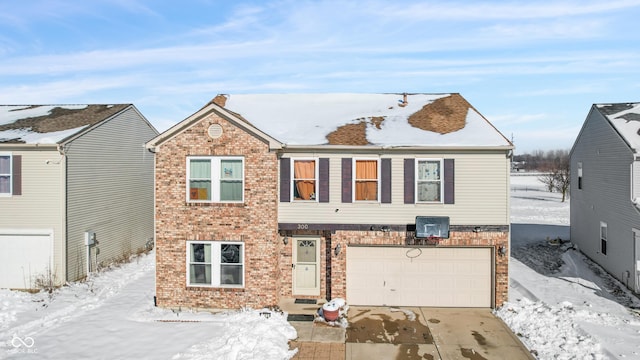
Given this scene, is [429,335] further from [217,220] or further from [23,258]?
[23,258]

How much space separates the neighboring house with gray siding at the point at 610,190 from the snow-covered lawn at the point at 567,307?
0.82 m

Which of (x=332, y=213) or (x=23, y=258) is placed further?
(x=23, y=258)

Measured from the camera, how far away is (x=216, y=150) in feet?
43.8

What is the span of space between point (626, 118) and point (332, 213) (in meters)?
13.0

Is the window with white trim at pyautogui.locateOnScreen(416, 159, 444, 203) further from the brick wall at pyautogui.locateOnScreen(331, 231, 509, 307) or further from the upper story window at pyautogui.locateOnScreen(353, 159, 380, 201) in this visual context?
the upper story window at pyautogui.locateOnScreen(353, 159, 380, 201)

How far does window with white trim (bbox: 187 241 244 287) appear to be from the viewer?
43.9 ft

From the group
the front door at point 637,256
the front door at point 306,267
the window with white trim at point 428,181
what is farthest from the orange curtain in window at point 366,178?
the front door at point 637,256

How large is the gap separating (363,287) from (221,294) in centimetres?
467

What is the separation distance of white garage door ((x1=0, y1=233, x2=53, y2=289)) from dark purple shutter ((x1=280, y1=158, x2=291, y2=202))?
921 centimetres

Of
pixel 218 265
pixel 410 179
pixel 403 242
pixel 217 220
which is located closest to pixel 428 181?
pixel 410 179

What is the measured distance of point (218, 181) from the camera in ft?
44.1

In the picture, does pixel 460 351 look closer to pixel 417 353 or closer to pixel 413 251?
pixel 417 353

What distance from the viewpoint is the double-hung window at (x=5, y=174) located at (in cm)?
1571

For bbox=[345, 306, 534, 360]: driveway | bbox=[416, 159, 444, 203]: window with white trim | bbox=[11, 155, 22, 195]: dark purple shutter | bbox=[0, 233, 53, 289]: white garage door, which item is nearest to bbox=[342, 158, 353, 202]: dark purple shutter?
bbox=[416, 159, 444, 203]: window with white trim
